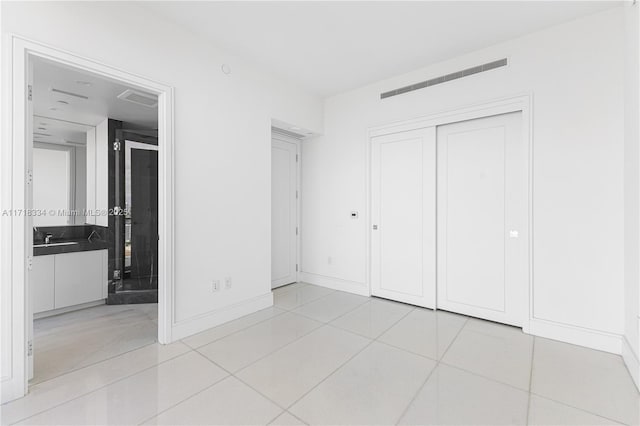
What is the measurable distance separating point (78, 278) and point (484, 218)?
5160mm

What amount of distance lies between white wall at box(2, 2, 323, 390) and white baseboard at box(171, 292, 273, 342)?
1 centimetres

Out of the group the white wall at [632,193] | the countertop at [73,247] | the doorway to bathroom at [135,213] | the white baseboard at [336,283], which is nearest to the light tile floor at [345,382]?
the white wall at [632,193]

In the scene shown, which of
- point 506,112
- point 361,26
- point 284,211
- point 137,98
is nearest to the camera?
point 361,26

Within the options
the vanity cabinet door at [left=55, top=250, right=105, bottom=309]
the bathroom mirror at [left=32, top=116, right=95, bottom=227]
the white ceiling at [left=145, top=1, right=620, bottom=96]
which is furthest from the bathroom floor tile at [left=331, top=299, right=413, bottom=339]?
the bathroom mirror at [left=32, top=116, right=95, bottom=227]

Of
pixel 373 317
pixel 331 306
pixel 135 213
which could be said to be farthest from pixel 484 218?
pixel 135 213

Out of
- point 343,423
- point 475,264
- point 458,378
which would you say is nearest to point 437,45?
point 475,264

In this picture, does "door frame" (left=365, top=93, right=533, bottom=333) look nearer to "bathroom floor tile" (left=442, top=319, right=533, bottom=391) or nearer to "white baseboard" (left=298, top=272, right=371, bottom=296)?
"bathroom floor tile" (left=442, top=319, right=533, bottom=391)

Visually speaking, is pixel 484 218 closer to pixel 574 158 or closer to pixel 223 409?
pixel 574 158

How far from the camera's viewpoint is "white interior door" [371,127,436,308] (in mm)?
3682

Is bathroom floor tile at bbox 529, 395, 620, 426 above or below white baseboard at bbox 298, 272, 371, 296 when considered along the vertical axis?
below

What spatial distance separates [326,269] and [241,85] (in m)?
3.01

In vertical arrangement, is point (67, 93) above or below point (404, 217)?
above

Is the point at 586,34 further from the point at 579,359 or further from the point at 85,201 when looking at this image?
the point at 85,201

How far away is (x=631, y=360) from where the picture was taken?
2.21 metres
